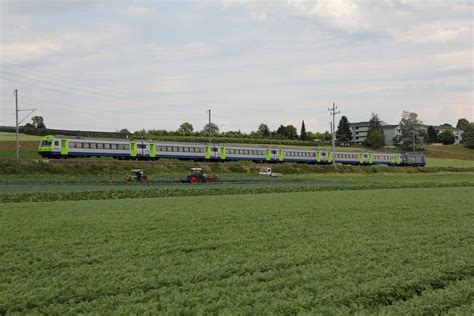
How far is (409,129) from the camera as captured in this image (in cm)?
16388

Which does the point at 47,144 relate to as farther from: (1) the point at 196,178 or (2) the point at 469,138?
(2) the point at 469,138

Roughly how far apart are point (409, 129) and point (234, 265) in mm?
163372

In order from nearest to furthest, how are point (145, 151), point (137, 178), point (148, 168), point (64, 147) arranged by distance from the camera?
1. point (137, 178)
2. point (64, 147)
3. point (148, 168)
4. point (145, 151)

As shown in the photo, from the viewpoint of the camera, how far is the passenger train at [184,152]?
56.8 m

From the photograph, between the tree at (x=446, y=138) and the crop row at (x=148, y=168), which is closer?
the crop row at (x=148, y=168)

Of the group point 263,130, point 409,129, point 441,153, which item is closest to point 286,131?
point 263,130

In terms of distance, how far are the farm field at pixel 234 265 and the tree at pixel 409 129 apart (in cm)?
14379

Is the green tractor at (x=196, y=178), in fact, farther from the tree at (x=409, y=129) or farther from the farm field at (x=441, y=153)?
the tree at (x=409, y=129)

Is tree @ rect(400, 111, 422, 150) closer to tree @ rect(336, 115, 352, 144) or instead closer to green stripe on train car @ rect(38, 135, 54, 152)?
tree @ rect(336, 115, 352, 144)

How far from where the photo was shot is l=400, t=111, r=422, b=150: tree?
511ft

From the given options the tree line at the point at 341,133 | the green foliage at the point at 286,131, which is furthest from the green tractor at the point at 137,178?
the green foliage at the point at 286,131

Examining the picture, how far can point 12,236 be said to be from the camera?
575 inches

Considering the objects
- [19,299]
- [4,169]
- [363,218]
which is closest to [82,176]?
[4,169]

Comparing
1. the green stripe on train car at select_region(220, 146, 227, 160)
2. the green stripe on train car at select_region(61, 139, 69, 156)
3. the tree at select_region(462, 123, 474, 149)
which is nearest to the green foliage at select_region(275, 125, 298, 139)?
the tree at select_region(462, 123, 474, 149)
